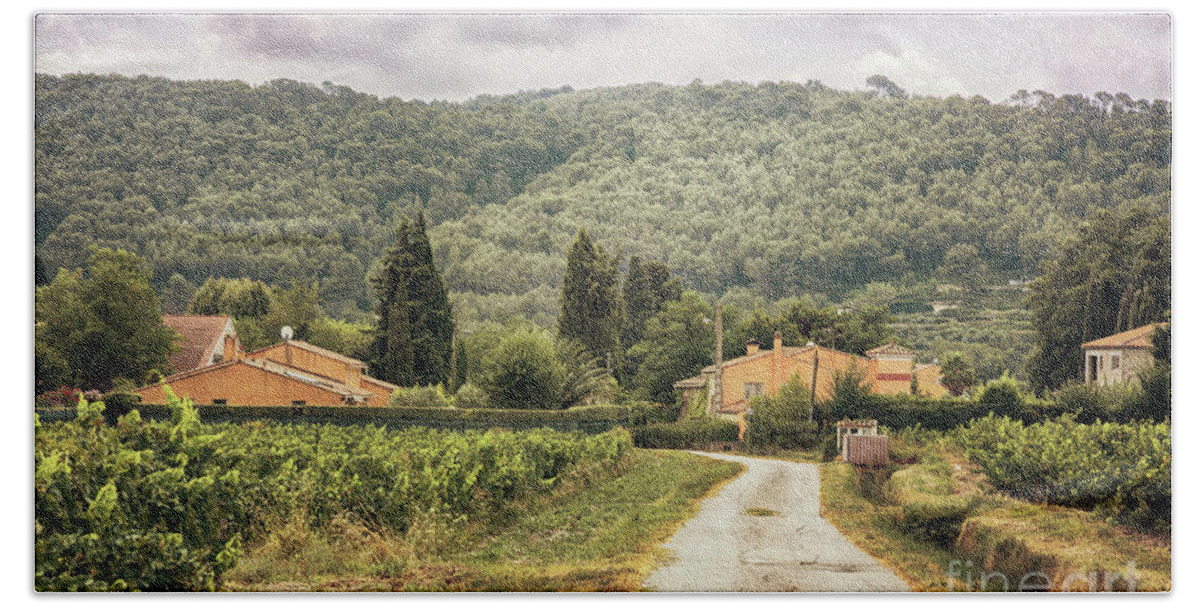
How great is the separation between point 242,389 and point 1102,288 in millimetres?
6784

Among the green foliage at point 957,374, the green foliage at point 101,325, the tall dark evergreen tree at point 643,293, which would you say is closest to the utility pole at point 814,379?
the green foliage at point 957,374

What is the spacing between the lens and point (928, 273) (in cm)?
869

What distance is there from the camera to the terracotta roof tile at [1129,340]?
327 inches

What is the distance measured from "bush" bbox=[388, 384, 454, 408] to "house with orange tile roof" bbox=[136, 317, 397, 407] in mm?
81

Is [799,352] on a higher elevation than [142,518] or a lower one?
higher

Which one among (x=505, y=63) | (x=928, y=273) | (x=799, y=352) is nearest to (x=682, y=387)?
(x=799, y=352)

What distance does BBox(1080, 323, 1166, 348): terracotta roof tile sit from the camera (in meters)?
8.31

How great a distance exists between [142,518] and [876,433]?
5.38 metres

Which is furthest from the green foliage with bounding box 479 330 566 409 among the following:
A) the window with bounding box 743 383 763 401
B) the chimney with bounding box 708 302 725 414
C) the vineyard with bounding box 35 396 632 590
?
the window with bounding box 743 383 763 401

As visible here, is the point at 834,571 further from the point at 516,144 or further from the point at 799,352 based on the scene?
the point at 516,144

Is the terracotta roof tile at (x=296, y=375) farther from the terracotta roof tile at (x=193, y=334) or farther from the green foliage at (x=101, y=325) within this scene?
the green foliage at (x=101, y=325)

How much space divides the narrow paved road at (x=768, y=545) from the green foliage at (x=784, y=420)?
0.17 m

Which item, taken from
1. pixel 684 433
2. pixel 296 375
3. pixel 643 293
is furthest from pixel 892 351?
pixel 296 375

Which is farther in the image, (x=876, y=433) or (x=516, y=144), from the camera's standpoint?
(x=516, y=144)
